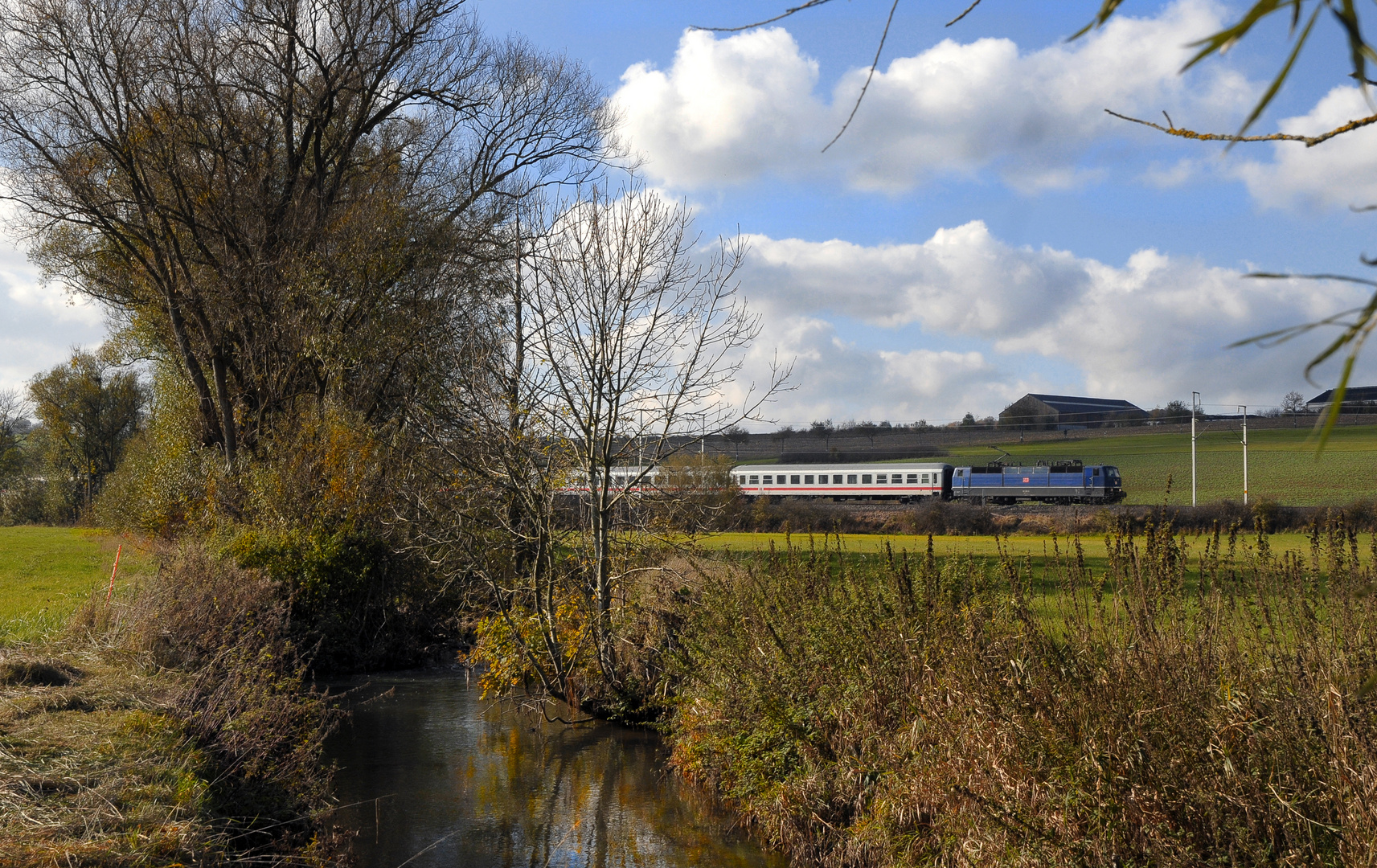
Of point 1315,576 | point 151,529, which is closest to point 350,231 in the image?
point 151,529

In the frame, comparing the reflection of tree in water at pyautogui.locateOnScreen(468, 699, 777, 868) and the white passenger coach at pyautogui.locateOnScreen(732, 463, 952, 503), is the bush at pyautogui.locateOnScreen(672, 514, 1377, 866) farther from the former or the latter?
the white passenger coach at pyautogui.locateOnScreen(732, 463, 952, 503)

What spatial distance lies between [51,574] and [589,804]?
1679 cm

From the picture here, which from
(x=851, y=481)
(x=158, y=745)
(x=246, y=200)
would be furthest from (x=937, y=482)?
(x=158, y=745)

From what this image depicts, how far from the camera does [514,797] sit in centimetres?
911

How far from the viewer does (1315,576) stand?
5684 mm

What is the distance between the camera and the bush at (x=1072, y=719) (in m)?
4.42

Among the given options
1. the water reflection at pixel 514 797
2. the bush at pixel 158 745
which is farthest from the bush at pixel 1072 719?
the bush at pixel 158 745

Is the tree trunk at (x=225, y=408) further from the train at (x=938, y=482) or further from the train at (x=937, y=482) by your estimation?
the train at (x=938, y=482)

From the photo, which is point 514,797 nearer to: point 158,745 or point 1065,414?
point 158,745

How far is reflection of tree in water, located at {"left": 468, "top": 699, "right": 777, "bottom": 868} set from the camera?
25.0ft

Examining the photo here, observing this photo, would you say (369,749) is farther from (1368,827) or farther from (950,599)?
(1368,827)

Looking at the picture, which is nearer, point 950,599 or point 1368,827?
point 1368,827

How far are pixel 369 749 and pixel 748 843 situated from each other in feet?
16.7

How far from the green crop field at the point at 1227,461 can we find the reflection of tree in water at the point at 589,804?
126 ft
